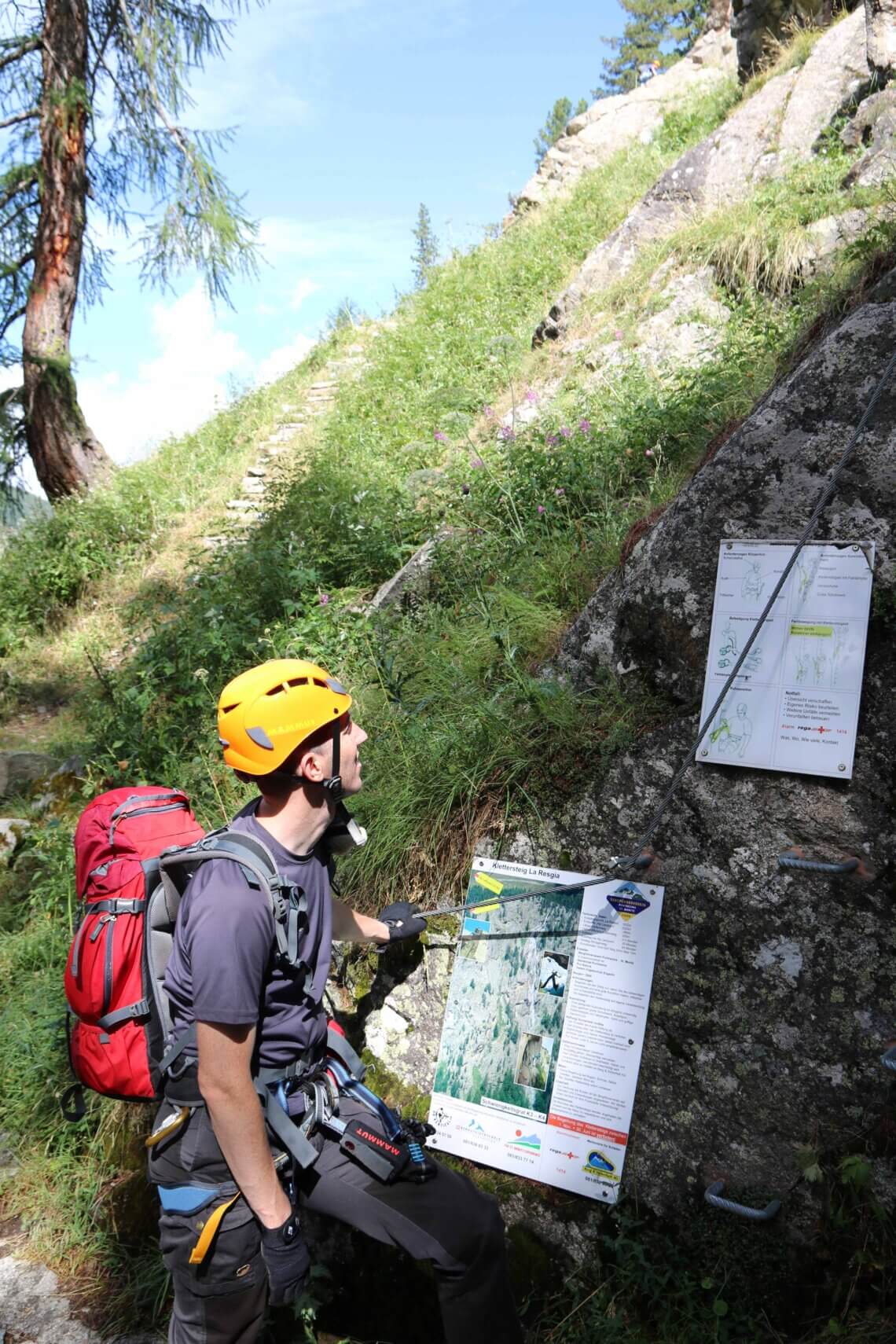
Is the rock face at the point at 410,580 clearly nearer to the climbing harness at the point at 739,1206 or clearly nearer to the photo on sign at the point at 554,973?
the photo on sign at the point at 554,973

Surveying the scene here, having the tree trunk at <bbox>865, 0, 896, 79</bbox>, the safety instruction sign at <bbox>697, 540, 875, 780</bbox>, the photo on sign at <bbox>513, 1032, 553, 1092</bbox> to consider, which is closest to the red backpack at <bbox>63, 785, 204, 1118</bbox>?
the photo on sign at <bbox>513, 1032, 553, 1092</bbox>

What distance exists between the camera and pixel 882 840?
2.75 m

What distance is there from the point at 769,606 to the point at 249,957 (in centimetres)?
200

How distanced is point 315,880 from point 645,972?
120cm

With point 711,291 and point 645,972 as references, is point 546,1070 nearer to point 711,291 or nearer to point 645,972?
point 645,972

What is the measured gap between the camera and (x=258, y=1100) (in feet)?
7.27

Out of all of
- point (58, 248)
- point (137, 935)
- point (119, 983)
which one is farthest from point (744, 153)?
point (119, 983)

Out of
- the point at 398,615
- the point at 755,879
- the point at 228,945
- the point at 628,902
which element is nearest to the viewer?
the point at 228,945

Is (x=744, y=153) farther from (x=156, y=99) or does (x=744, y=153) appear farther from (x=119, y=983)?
(x=119, y=983)

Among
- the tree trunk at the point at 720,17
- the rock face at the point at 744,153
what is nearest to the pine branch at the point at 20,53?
the rock face at the point at 744,153

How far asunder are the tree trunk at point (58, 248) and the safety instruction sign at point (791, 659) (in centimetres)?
960

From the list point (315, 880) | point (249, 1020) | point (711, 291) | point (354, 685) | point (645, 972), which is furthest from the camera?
point (711, 291)

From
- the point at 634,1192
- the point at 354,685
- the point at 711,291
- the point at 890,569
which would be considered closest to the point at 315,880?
the point at 634,1192

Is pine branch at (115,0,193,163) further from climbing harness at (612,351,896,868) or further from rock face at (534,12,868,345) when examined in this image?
climbing harness at (612,351,896,868)
